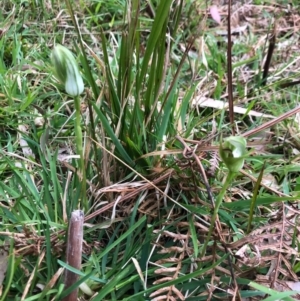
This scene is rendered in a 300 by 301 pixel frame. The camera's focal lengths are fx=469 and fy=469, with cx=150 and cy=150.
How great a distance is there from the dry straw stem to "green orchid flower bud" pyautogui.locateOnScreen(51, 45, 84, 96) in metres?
0.19

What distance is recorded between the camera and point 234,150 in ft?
2.19

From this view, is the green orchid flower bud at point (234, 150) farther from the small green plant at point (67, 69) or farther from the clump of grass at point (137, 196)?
the small green plant at point (67, 69)

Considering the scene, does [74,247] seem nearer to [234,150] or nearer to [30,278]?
[30,278]

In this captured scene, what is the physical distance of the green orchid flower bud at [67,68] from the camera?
2.22 feet

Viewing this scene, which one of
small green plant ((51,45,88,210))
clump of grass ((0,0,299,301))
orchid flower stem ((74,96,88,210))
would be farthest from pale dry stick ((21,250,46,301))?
small green plant ((51,45,88,210))

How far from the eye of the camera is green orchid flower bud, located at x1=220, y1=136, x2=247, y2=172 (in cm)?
66

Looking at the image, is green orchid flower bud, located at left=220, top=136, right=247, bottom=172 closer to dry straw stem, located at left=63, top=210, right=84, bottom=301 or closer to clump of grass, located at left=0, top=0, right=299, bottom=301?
clump of grass, located at left=0, top=0, right=299, bottom=301

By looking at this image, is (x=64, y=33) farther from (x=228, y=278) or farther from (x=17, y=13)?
(x=228, y=278)

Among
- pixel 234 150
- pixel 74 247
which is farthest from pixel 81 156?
pixel 234 150

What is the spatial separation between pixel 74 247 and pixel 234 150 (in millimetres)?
293

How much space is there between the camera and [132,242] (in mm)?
898

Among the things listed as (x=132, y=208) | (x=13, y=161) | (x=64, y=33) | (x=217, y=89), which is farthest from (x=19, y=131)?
(x=217, y=89)

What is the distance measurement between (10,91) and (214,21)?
2.69ft

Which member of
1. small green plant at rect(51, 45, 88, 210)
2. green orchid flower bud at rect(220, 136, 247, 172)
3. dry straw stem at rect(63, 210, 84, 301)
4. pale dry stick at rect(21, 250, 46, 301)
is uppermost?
small green plant at rect(51, 45, 88, 210)
